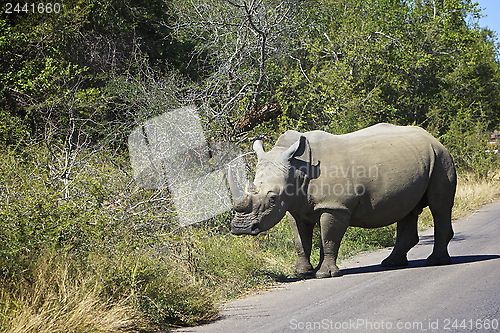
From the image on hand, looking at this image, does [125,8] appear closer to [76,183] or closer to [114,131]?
[114,131]

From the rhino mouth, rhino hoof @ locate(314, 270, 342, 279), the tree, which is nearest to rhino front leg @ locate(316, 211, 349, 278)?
rhino hoof @ locate(314, 270, 342, 279)

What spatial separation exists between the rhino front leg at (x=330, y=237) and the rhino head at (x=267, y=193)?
1.95 feet

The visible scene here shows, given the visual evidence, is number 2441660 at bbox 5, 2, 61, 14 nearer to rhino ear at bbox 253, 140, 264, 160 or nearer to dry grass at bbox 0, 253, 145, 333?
rhino ear at bbox 253, 140, 264, 160

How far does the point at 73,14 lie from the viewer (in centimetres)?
1358

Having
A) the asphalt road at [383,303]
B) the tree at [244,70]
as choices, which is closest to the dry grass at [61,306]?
the asphalt road at [383,303]

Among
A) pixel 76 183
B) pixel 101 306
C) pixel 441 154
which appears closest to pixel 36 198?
pixel 76 183

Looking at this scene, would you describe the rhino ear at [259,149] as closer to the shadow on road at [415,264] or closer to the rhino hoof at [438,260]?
the shadow on road at [415,264]

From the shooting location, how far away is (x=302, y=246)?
7.95m

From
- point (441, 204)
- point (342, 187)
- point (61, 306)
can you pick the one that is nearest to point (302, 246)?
point (342, 187)

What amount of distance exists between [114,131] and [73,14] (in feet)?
13.6

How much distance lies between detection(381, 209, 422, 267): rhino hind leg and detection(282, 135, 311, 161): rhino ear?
2.22m

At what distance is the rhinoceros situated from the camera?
734 cm

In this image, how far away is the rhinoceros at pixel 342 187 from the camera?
7336 millimetres

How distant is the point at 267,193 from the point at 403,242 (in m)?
2.67
